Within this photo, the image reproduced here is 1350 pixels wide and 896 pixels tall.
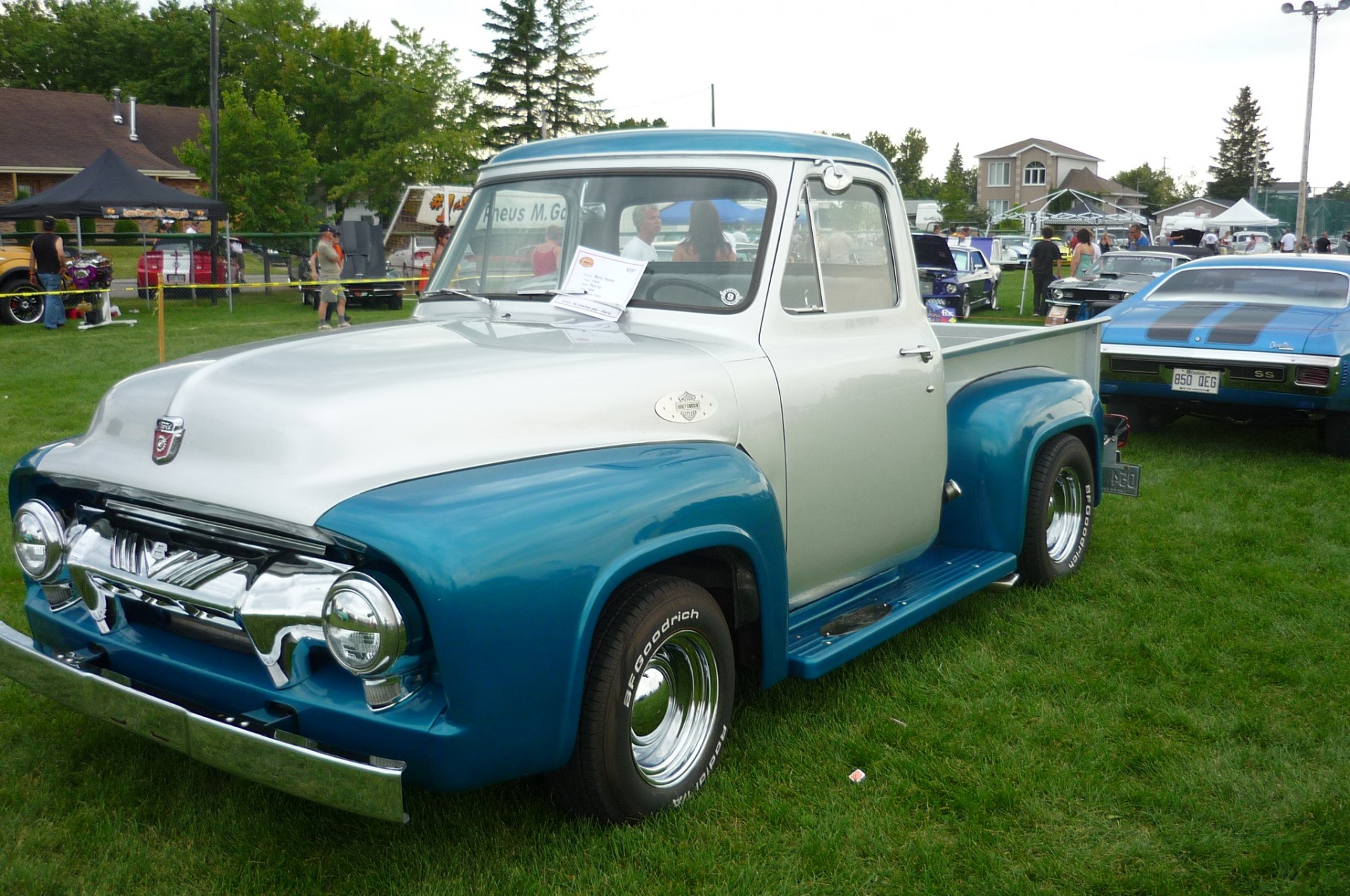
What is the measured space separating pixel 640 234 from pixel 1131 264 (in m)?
15.0

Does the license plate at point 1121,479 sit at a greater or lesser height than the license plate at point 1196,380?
lesser

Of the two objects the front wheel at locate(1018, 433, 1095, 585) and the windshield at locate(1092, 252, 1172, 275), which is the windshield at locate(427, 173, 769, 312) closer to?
the front wheel at locate(1018, 433, 1095, 585)

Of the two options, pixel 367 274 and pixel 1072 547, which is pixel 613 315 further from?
pixel 367 274

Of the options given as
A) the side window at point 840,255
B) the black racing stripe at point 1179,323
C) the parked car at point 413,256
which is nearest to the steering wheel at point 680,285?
the side window at point 840,255

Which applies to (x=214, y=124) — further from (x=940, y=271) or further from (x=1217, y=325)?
(x=1217, y=325)

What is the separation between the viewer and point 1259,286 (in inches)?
364

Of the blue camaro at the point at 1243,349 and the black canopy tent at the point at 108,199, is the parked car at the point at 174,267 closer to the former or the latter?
the black canopy tent at the point at 108,199

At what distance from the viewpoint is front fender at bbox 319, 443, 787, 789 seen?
2.51 m

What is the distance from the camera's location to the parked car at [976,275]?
21828mm

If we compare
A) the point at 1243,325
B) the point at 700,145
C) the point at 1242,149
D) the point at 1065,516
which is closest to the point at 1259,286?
the point at 1243,325

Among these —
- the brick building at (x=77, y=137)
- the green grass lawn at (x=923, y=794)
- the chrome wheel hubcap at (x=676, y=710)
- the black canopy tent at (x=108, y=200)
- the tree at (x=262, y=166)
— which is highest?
the brick building at (x=77, y=137)

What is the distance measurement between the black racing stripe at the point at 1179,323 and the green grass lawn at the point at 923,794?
3.50 meters

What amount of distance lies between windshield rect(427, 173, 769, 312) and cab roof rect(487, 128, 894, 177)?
4.0 inches

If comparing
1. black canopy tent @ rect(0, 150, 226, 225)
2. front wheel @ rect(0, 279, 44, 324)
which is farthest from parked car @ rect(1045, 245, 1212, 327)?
black canopy tent @ rect(0, 150, 226, 225)
